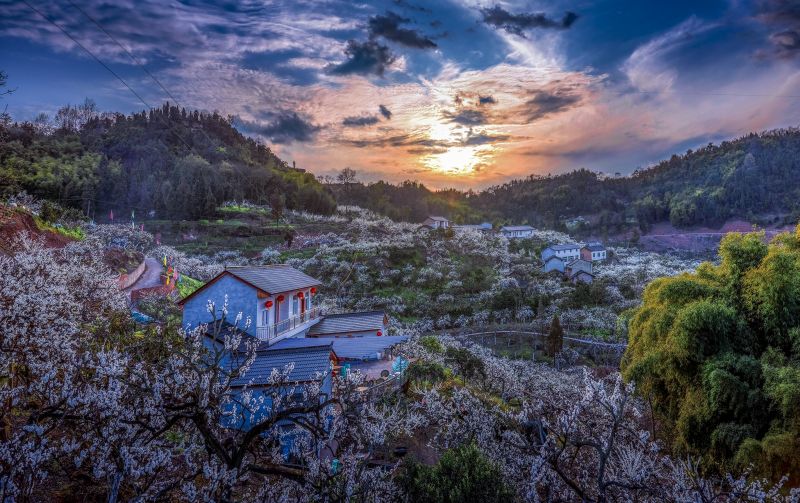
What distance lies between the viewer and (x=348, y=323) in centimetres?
2156

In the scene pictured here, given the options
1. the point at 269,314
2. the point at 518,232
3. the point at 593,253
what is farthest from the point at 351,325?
the point at 518,232

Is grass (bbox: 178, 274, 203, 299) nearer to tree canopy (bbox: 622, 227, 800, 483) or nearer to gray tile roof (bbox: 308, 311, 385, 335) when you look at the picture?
gray tile roof (bbox: 308, 311, 385, 335)

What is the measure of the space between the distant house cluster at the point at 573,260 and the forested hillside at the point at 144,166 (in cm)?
3687

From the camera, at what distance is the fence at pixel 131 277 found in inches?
730

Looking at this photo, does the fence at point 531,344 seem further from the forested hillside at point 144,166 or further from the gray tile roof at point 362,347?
the forested hillside at point 144,166

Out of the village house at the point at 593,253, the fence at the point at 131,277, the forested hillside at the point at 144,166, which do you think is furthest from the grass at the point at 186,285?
the village house at the point at 593,253

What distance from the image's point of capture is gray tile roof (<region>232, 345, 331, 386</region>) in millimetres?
10070

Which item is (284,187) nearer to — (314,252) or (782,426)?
(314,252)

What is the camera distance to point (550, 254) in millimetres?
60031

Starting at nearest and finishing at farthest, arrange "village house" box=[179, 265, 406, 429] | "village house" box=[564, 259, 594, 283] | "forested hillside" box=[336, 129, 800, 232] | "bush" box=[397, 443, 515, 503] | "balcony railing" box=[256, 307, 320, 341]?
"bush" box=[397, 443, 515, 503] < "village house" box=[179, 265, 406, 429] < "balcony railing" box=[256, 307, 320, 341] < "village house" box=[564, 259, 594, 283] < "forested hillside" box=[336, 129, 800, 232]

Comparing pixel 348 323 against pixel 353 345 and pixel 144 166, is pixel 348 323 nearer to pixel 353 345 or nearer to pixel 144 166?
pixel 353 345

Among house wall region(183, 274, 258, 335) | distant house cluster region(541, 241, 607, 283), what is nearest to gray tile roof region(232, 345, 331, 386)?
house wall region(183, 274, 258, 335)

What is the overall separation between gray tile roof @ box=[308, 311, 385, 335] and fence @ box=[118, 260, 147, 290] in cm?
862

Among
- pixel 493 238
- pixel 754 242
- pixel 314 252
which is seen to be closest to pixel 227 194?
pixel 314 252
